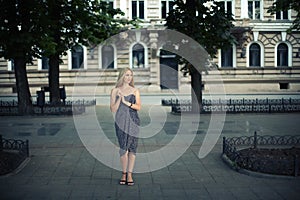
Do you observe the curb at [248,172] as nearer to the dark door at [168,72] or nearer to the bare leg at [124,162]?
the bare leg at [124,162]

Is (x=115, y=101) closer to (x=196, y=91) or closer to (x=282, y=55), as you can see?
(x=196, y=91)

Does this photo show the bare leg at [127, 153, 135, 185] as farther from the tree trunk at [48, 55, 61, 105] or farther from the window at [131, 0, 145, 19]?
the window at [131, 0, 145, 19]

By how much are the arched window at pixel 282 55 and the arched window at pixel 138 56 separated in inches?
440

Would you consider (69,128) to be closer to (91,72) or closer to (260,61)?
(91,72)

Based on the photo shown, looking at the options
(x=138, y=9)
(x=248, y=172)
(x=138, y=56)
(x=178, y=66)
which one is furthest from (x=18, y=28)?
(x=178, y=66)

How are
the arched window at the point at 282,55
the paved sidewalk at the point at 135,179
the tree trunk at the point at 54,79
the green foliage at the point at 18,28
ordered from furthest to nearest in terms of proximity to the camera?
the arched window at the point at 282,55 < the tree trunk at the point at 54,79 < the green foliage at the point at 18,28 < the paved sidewalk at the point at 135,179

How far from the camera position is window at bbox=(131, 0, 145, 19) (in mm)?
31641

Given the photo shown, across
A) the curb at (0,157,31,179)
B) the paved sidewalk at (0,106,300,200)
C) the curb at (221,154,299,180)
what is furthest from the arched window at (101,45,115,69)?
the curb at (221,154,299,180)

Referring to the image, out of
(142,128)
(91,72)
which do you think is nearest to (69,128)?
(142,128)

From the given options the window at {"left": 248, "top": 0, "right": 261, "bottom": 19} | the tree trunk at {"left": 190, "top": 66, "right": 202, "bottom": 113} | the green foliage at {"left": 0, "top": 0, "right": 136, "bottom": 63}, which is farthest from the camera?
the window at {"left": 248, "top": 0, "right": 261, "bottom": 19}

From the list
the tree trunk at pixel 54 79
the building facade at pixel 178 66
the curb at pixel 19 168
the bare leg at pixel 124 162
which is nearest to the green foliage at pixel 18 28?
the tree trunk at pixel 54 79

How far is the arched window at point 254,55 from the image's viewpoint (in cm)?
3206

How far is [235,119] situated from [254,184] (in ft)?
30.3

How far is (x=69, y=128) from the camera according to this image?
44.1 feet
